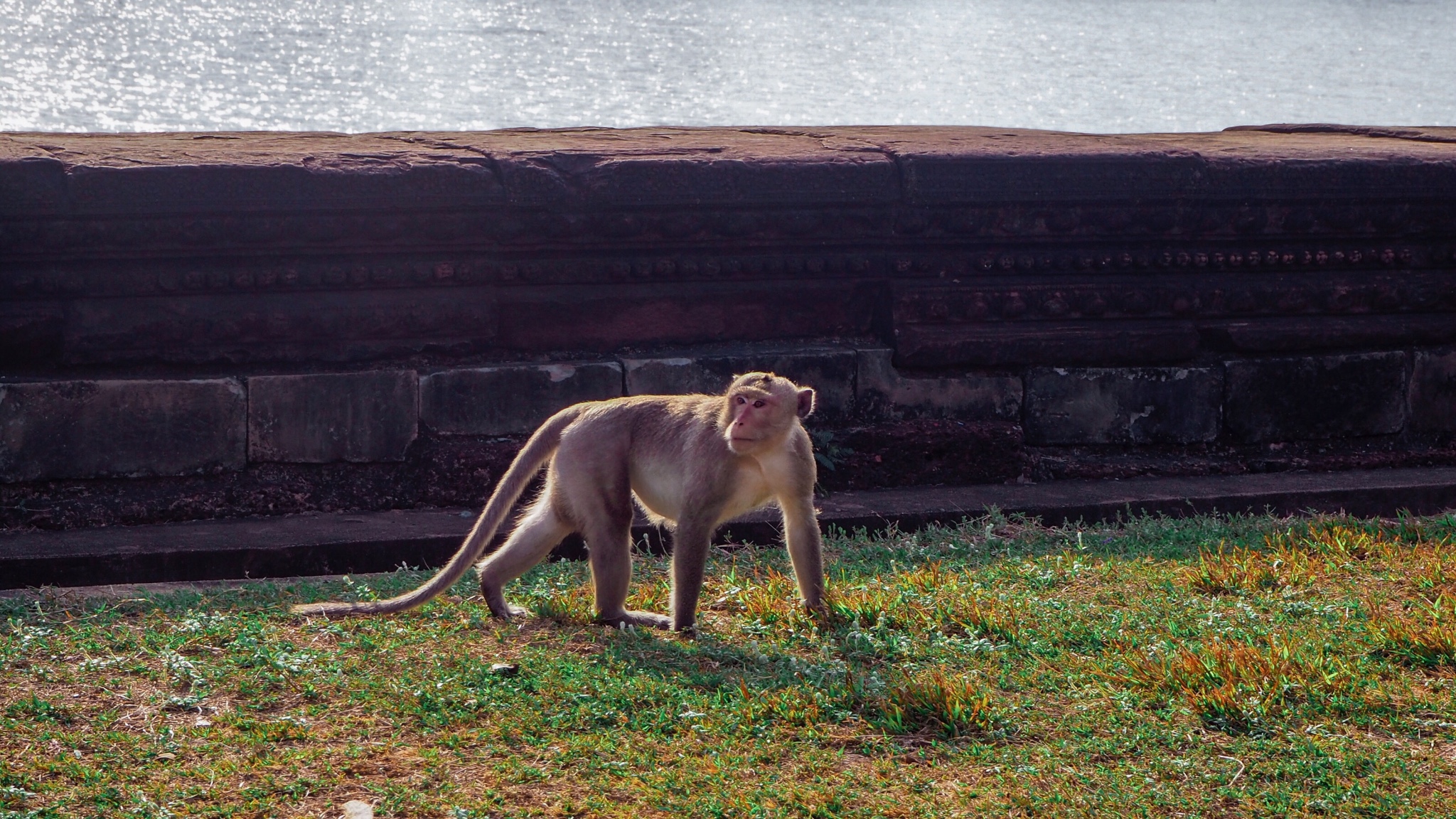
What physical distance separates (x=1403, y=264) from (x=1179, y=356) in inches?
45.2

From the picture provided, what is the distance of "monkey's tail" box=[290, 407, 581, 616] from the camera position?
4305 millimetres

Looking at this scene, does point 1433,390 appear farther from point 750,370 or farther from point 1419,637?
point 750,370

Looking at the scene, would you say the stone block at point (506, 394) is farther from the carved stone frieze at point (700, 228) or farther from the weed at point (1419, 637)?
the weed at point (1419, 637)

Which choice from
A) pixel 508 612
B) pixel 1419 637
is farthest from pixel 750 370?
pixel 1419 637

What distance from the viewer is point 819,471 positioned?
5871 millimetres

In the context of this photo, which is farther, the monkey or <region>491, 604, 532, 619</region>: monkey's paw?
<region>491, 604, 532, 619</region>: monkey's paw

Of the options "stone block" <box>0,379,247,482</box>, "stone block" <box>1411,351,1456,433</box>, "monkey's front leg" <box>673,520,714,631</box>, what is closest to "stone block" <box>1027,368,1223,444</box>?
"stone block" <box>1411,351,1456,433</box>

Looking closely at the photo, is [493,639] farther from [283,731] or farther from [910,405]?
[910,405]

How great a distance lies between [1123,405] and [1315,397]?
899 mm

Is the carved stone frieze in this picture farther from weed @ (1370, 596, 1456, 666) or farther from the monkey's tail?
weed @ (1370, 596, 1456, 666)

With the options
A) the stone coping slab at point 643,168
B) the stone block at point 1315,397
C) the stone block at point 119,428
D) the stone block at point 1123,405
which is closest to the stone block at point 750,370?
the stone coping slab at point 643,168

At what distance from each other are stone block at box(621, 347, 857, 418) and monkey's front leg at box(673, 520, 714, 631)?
1.51 m

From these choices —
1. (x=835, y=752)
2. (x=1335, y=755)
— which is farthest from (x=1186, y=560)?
(x=835, y=752)

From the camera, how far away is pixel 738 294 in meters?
5.94
